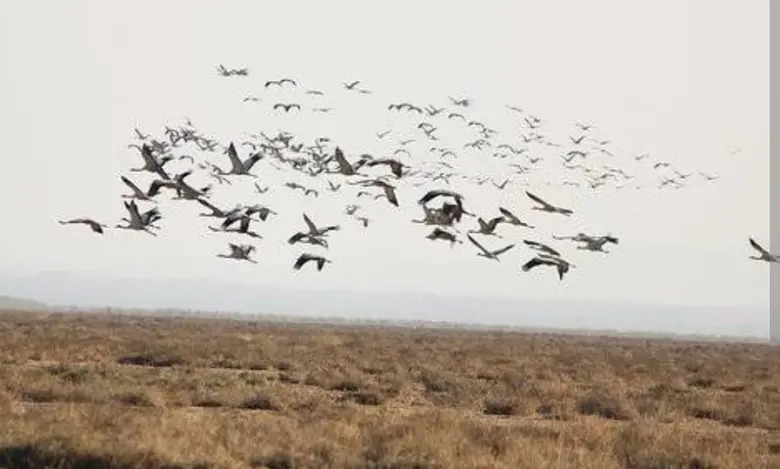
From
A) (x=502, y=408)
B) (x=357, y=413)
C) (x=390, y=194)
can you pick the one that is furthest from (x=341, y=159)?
(x=502, y=408)

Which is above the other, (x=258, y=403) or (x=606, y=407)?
(x=606, y=407)

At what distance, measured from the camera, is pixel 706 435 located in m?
21.2

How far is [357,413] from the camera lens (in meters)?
21.3

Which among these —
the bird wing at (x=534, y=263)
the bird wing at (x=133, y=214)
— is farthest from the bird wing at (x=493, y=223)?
the bird wing at (x=133, y=214)

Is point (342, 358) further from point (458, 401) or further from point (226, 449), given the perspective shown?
point (226, 449)

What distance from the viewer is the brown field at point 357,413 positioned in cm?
1576

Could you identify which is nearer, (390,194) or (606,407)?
(390,194)

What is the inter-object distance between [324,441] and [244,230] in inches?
178

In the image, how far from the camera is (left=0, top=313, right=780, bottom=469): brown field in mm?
15758

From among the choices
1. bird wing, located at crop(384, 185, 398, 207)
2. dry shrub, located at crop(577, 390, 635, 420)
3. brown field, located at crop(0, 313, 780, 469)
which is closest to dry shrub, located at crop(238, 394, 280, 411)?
brown field, located at crop(0, 313, 780, 469)

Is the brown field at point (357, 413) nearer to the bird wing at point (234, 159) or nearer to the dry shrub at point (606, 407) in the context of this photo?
the dry shrub at point (606, 407)

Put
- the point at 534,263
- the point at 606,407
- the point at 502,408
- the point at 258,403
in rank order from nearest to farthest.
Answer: the point at 534,263 → the point at 258,403 → the point at 502,408 → the point at 606,407

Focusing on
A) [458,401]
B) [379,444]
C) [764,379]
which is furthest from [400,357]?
[379,444]

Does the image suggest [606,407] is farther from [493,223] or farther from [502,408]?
[493,223]
